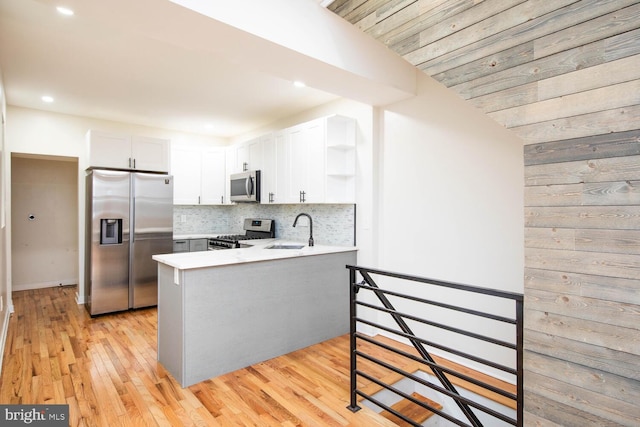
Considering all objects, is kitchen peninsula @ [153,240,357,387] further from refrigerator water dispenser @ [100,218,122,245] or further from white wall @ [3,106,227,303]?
white wall @ [3,106,227,303]

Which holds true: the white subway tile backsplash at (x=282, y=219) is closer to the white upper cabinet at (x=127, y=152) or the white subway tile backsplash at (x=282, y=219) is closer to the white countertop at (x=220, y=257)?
the white countertop at (x=220, y=257)

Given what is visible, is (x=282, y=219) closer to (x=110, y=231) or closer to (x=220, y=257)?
(x=220, y=257)

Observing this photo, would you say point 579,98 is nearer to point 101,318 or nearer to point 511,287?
point 511,287

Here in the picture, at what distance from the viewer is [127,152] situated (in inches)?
180

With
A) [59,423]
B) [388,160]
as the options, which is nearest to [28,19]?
[59,423]

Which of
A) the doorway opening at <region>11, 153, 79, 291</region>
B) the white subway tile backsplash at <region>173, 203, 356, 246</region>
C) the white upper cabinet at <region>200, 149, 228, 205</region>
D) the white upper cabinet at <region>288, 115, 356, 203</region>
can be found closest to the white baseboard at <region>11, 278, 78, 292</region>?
the doorway opening at <region>11, 153, 79, 291</region>

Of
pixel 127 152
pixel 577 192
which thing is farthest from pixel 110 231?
pixel 577 192

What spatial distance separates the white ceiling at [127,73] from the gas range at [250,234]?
1.50m

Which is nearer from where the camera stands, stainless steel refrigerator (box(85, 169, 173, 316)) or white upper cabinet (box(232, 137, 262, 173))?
stainless steel refrigerator (box(85, 169, 173, 316))

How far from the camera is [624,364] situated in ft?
4.21

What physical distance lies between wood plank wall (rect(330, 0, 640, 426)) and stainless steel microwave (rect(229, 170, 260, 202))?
3514 mm

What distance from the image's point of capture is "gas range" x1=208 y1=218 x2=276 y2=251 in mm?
4566

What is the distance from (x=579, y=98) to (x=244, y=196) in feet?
13.6

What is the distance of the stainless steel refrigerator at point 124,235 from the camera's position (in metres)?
4.26
